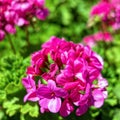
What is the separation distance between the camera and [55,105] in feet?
7.73

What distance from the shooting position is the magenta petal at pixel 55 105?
7.71 ft

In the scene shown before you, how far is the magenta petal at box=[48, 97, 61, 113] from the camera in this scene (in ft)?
7.71

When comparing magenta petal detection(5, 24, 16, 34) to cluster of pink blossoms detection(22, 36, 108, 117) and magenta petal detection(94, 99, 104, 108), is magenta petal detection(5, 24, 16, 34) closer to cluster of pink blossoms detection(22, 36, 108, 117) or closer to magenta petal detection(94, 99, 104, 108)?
cluster of pink blossoms detection(22, 36, 108, 117)

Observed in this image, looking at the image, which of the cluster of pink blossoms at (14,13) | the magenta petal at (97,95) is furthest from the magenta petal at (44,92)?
the cluster of pink blossoms at (14,13)

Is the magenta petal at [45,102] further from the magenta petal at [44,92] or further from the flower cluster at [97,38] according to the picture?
the flower cluster at [97,38]

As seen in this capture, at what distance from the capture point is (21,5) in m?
3.14

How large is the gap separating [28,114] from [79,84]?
1.79ft

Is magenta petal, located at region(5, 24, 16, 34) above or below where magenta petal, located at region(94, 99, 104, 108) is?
above

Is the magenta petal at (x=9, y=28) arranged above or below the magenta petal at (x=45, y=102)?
above

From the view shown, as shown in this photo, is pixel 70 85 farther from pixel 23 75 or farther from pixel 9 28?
pixel 9 28

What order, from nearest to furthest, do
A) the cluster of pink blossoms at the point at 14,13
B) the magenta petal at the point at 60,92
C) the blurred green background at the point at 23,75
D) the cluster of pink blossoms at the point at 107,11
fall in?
the magenta petal at the point at 60,92 < the blurred green background at the point at 23,75 < the cluster of pink blossoms at the point at 14,13 < the cluster of pink blossoms at the point at 107,11

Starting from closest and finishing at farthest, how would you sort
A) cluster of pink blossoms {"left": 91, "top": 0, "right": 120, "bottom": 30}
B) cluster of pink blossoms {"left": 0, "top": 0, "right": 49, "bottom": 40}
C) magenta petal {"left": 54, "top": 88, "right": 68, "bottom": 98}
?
magenta petal {"left": 54, "top": 88, "right": 68, "bottom": 98}
cluster of pink blossoms {"left": 0, "top": 0, "right": 49, "bottom": 40}
cluster of pink blossoms {"left": 91, "top": 0, "right": 120, "bottom": 30}

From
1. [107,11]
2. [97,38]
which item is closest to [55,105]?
[107,11]

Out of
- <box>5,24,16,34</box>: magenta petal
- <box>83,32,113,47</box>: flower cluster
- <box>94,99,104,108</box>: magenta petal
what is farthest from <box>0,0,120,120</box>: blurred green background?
<box>94,99,104,108</box>: magenta petal
